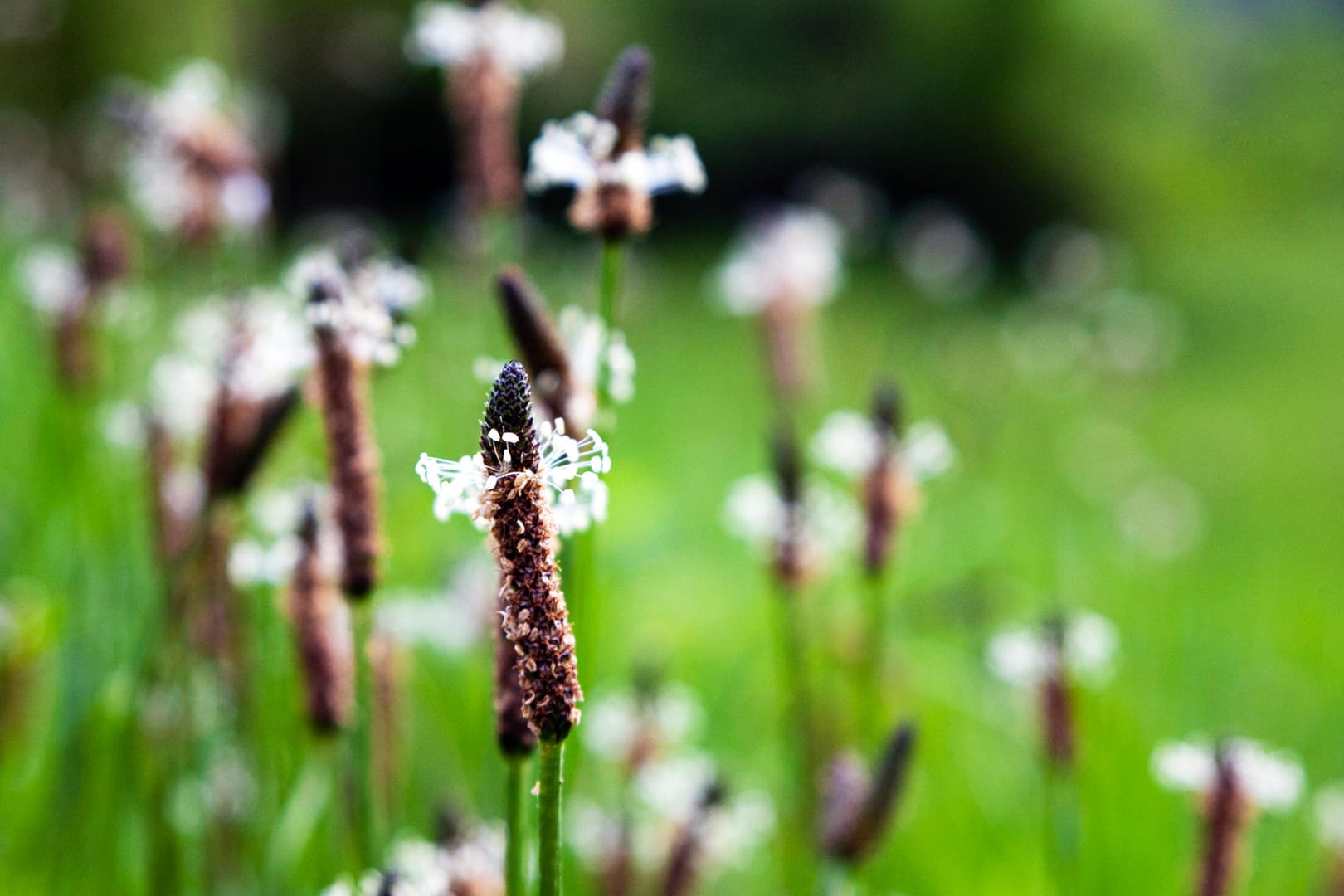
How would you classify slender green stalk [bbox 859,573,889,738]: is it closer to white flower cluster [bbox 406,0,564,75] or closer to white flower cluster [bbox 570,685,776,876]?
white flower cluster [bbox 570,685,776,876]

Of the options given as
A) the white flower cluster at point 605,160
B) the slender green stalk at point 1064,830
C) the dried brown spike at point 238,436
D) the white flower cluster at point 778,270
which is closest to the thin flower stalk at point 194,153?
the dried brown spike at point 238,436

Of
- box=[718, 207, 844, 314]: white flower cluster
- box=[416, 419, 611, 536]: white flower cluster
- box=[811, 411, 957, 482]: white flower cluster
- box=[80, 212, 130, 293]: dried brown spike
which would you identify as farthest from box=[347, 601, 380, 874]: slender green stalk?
box=[718, 207, 844, 314]: white flower cluster

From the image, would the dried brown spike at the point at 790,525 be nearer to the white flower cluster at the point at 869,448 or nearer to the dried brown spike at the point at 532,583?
the white flower cluster at the point at 869,448

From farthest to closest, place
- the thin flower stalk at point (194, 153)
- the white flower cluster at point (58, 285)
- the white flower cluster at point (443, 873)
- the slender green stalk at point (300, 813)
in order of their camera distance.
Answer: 1. the thin flower stalk at point (194, 153)
2. the white flower cluster at point (58, 285)
3. the slender green stalk at point (300, 813)
4. the white flower cluster at point (443, 873)

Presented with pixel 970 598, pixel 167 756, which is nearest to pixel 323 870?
pixel 167 756

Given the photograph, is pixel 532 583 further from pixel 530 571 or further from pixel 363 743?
pixel 363 743

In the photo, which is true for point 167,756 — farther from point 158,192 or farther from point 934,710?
point 934,710
